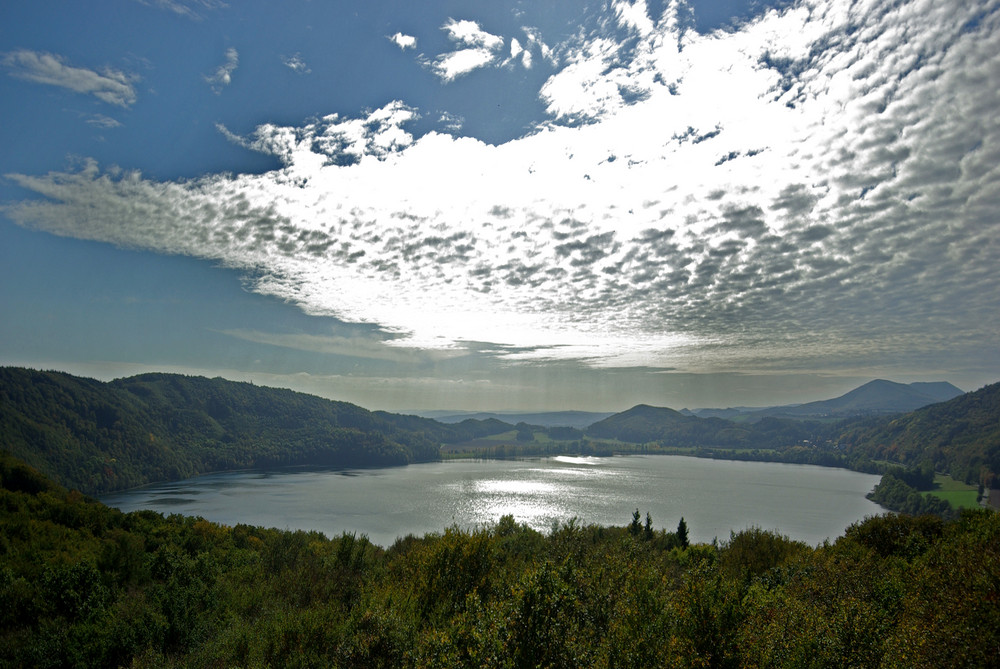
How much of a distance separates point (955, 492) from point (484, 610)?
14796 centimetres

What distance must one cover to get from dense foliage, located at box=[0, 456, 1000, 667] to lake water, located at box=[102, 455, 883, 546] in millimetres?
36515

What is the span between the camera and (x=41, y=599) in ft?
56.9

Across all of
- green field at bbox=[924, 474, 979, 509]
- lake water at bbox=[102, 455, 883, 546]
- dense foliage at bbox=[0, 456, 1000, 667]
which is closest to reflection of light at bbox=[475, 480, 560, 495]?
lake water at bbox=[102, 455, 883, 546]

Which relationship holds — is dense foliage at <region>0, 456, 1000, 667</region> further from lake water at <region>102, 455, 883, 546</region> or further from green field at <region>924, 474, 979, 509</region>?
green field at <region>924, 474, 979, 509</region>

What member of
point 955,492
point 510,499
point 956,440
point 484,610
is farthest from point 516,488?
point 956,440

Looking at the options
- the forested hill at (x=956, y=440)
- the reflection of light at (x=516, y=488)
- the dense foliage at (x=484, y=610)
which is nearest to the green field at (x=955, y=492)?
the forested hill at (x=956, y=440)

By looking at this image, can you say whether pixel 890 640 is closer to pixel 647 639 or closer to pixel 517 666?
pixel 647 639

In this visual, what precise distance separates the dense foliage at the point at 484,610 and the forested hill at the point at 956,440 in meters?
145

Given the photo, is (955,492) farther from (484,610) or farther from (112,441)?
(112,441)

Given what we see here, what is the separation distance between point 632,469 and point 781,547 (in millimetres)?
149782

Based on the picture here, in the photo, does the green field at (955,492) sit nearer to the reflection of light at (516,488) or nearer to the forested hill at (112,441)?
the reflection of light at (516,488)

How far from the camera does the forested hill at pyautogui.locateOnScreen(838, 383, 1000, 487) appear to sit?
4902 inches

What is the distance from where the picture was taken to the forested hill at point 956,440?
124500 mm

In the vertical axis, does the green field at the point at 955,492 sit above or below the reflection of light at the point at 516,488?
above
